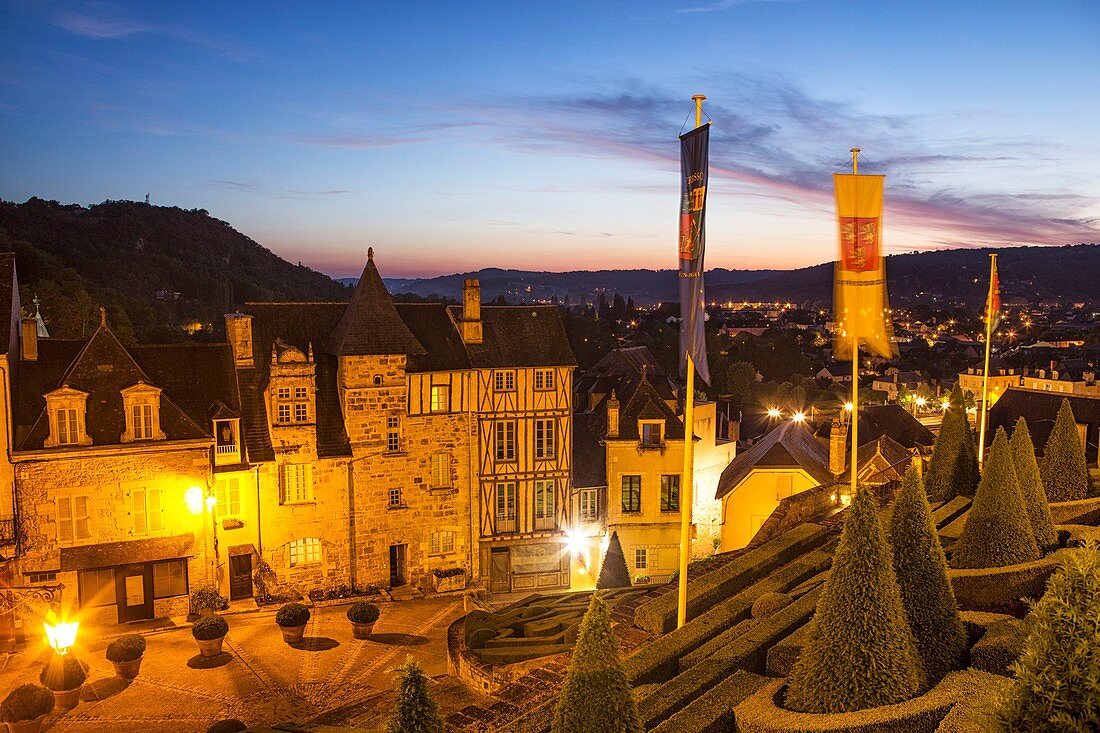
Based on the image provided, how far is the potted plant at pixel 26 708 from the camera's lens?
1809 centimetres

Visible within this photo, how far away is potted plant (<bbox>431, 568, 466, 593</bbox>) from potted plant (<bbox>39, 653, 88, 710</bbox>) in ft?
44.2

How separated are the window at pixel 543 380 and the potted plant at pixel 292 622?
13.5 metres

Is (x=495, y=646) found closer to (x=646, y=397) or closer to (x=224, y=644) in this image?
(x=224, y=644)

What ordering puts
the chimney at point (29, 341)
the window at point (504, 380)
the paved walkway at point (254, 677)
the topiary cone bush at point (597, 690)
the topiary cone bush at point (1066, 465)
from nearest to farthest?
the topiary cone bush at point (597, 690), the paved walkway at point (254, 677), the topiary cone bush at point (1066, 465), the chimney at point (29, 341), the window at point (504, 380)

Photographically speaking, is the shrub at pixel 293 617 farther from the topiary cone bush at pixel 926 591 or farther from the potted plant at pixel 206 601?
the topiary cone bush at pixel 926 591

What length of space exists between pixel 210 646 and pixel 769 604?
1675 cm

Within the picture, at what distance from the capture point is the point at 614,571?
102 feet

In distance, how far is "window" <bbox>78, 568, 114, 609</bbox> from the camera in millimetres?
26094

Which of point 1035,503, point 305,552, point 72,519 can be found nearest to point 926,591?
point 1035,503

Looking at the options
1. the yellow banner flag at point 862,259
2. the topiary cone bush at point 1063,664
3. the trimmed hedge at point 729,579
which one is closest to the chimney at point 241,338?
the trimmed hedge at point 729,579

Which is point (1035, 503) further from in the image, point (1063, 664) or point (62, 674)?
point (62, 674)

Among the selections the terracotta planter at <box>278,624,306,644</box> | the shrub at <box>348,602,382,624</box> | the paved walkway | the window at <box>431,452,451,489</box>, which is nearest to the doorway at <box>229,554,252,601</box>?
the paved walkway

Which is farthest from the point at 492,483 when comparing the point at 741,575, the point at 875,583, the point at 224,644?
the point at 875,583

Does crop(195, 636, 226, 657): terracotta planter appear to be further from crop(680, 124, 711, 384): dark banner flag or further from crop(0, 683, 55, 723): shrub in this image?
crop(680, 124, 711, 384): dark banner flag
